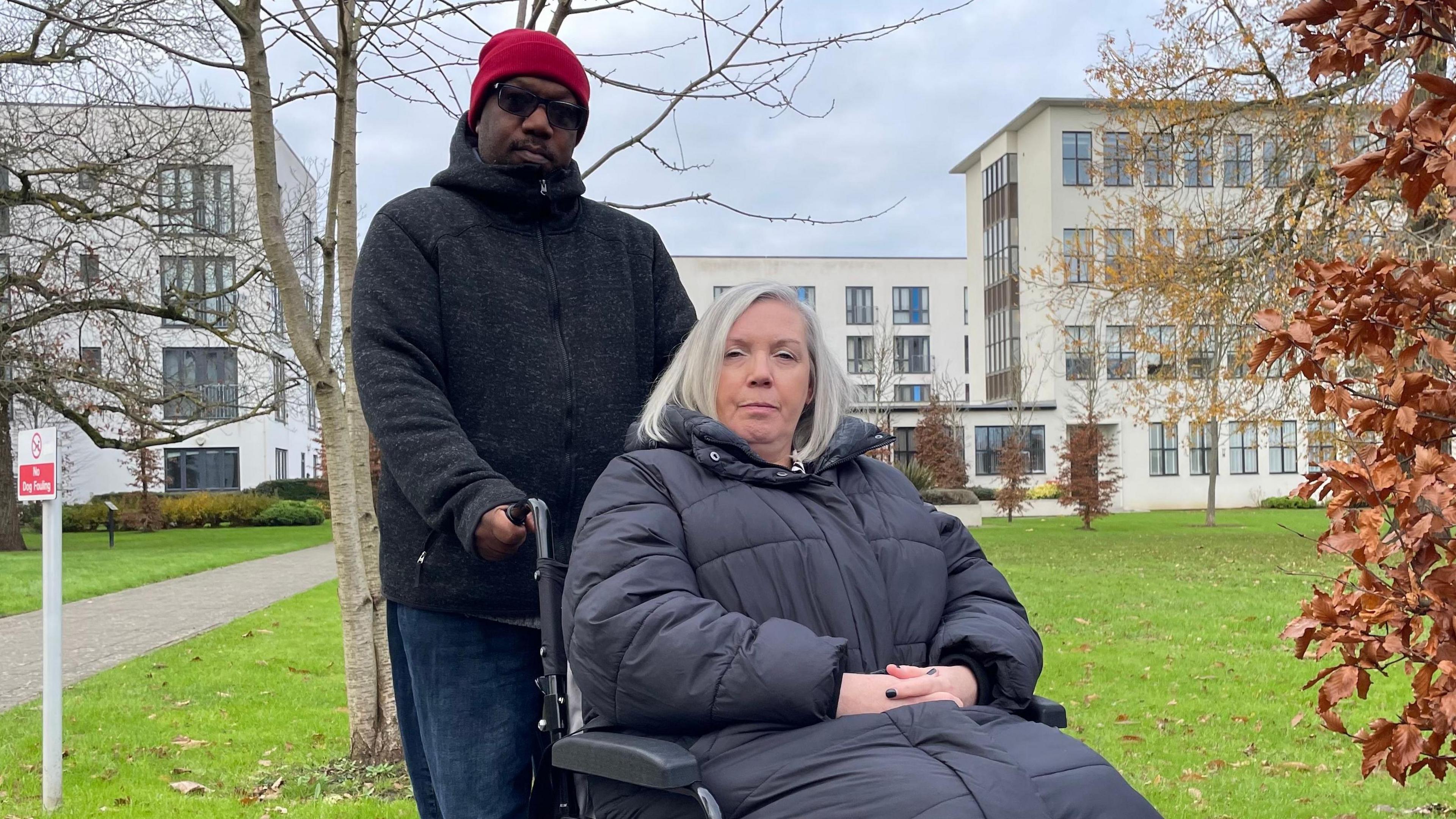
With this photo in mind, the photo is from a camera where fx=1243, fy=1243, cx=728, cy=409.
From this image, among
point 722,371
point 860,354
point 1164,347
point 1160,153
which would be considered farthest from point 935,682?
point 860,354

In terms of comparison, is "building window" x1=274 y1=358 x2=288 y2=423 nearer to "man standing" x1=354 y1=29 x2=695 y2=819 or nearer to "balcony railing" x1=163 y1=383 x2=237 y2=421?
"balcony railing" x1=163 y1=383 x2=237 y2=421

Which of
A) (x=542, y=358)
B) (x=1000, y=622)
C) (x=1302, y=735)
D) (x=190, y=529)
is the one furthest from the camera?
(x=190, y=529)

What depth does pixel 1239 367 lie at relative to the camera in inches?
655

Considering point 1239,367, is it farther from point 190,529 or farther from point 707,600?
point 190,529

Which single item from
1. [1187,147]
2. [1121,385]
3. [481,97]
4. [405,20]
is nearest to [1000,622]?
[481,97]

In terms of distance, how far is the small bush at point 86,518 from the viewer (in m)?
35.2

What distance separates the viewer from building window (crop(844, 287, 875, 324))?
6406 cm

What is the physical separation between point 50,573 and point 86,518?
33.9m

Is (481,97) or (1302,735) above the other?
(481,97)

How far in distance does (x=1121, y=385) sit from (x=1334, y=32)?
42.1 metres

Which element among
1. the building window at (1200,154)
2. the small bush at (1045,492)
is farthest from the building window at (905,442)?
the building window at (1200,154)

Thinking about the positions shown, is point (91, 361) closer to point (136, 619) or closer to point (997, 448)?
point (136, 619)

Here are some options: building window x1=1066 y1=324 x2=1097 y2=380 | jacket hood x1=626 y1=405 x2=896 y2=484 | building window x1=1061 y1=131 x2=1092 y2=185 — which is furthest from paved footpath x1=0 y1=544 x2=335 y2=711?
building window x1=1061 y1=131 x2=1092 y2=185

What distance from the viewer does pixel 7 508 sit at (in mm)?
27250
